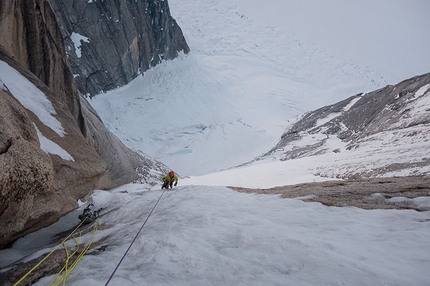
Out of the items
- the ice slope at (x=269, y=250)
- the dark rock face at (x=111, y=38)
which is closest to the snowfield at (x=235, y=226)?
the ice slope at (x=269, y=250)

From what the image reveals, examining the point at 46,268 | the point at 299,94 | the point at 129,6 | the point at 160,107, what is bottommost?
the point at 46,268

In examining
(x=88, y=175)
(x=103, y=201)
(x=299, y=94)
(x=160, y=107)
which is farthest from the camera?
(x=299, y=94)

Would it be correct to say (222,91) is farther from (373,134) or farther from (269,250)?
(269,250)

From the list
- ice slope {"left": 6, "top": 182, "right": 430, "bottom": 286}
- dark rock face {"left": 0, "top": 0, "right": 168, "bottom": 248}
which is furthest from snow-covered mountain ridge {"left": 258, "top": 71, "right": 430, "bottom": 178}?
dark rock face {"left": 0, "top": 0, "right": 168, "bottom": 248}

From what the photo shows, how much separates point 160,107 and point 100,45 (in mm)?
13131

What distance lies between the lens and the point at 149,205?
6.93 metres

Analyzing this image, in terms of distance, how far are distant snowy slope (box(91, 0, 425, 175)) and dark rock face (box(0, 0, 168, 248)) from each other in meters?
26.8

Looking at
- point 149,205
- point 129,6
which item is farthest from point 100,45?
point 149,205

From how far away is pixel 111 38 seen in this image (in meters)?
37.2

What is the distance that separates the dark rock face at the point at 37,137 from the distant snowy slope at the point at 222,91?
26.8 meters

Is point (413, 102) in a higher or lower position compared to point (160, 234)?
higher

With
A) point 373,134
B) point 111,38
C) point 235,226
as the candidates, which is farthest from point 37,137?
point 111,38

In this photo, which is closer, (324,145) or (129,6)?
(324,145)

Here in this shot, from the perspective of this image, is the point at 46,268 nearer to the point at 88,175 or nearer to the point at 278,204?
the point at 88,175
